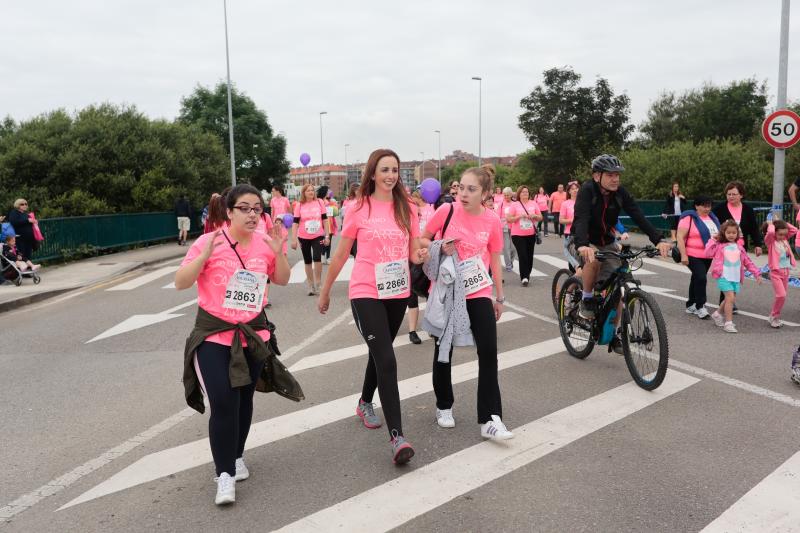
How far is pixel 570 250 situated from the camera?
8258 mm

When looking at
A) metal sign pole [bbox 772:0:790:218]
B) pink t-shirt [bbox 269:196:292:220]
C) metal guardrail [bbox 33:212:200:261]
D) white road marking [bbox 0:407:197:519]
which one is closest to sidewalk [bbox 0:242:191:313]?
metal guardrail [bbox 33:212:200:261]

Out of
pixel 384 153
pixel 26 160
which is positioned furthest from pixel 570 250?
pixel 26 160

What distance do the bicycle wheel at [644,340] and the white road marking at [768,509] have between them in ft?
5.03

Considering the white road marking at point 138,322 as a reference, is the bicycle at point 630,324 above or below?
above

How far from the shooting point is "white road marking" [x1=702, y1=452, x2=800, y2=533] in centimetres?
328

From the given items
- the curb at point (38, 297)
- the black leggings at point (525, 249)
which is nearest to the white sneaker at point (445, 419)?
the black leggings at point (525, 249)

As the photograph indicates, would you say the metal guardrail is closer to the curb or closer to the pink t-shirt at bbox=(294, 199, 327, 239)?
the curb

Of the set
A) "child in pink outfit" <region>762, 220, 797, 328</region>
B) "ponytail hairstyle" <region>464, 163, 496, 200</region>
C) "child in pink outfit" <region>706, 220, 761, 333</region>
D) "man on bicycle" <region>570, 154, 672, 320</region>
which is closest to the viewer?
"ponytail hairstyle" <region>464, 163, 496, 200</region>

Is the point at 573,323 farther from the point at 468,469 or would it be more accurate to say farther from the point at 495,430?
the point at 468,469

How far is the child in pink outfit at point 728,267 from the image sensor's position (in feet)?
26.4

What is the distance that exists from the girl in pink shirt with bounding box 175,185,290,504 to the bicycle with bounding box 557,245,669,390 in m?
3.06

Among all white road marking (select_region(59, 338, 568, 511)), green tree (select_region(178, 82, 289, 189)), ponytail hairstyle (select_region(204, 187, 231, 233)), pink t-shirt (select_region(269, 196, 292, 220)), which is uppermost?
green tree (select_region(178, 82, 289, 189))

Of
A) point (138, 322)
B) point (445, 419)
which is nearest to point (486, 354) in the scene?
point (445, 419)

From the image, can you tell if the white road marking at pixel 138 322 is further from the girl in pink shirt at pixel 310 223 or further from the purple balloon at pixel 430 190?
the purple balloon at pixel 430 190
